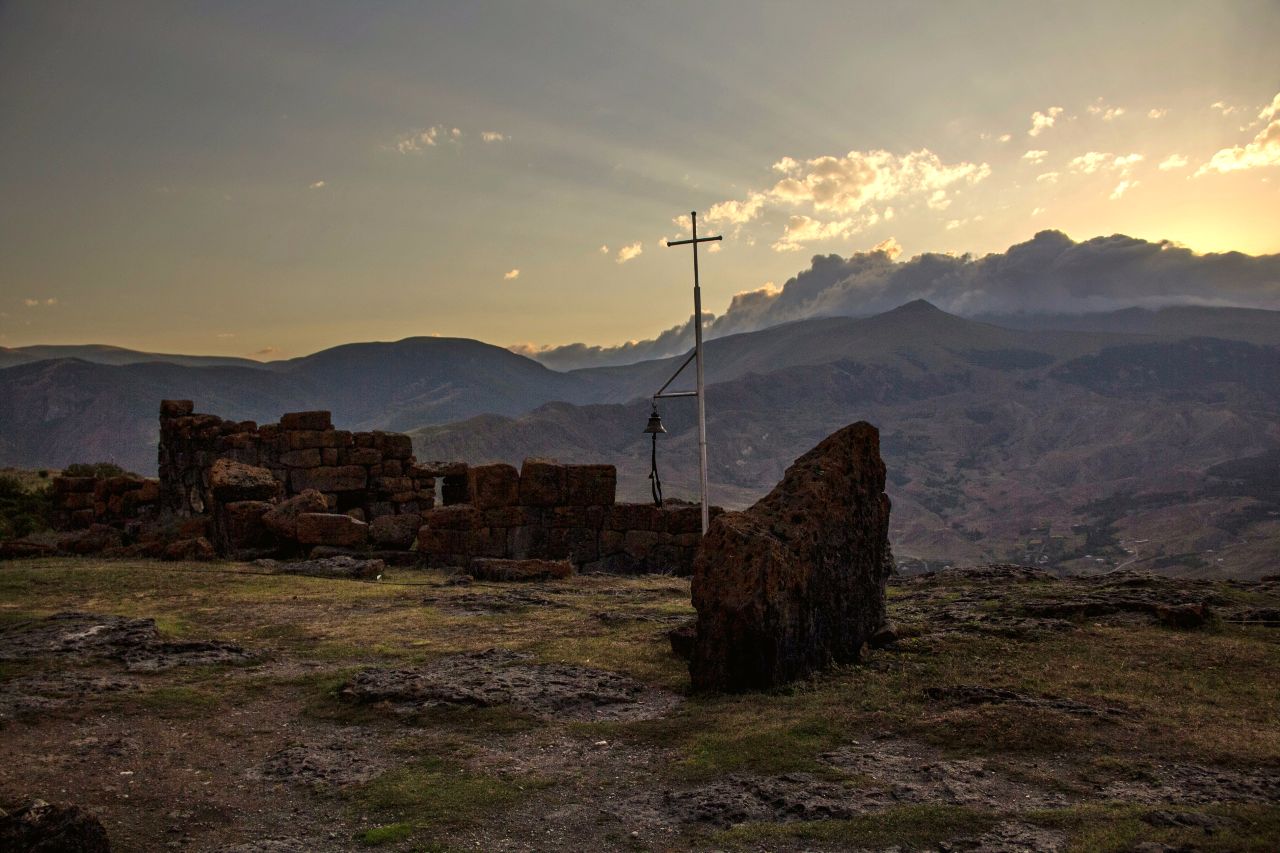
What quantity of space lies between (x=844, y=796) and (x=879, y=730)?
1.72 meters

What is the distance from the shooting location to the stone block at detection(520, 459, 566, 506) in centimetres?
2544

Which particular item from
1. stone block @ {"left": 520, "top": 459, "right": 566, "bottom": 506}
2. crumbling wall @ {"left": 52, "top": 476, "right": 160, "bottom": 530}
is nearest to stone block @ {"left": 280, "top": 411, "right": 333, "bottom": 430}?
crumbling wall @ {"left": 52, "top": 476, "right": 160, "bottom": 530}

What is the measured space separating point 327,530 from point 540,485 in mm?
5459

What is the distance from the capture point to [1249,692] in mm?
9773

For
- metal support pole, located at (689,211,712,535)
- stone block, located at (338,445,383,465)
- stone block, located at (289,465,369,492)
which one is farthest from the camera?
stone block, located at (338,445,383,465)

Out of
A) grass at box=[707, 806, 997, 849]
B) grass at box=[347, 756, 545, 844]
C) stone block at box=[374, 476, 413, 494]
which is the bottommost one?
grass at box=[347, 756, 545, 844]

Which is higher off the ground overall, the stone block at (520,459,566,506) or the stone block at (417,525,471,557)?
the stone block at (520,459,566,506)

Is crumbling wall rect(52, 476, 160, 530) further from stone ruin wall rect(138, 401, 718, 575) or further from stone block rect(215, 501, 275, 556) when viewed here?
stone block rect(215, 501, 275, 556)

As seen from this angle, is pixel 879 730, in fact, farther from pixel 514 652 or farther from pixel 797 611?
pixel 514 652

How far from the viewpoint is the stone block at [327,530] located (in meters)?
24.6

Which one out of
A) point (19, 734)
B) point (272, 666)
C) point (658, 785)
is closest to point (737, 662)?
point (658, 785)

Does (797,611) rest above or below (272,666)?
above

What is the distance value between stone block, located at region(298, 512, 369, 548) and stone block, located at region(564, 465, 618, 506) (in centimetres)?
555

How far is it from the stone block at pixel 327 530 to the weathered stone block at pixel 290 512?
277 mm
